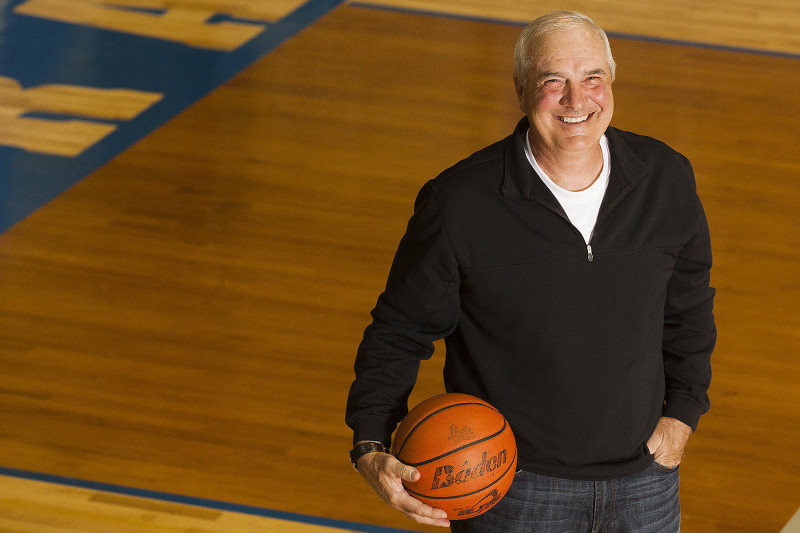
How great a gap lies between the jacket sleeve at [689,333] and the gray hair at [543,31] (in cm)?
40

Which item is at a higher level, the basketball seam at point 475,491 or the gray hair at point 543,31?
the gray hair at point 543,31

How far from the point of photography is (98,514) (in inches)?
131

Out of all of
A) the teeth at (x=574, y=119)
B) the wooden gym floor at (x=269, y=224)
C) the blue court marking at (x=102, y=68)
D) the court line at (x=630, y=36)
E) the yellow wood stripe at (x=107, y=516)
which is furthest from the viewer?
the court line at (x=630, y=36)

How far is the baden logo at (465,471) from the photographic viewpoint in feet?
6.48

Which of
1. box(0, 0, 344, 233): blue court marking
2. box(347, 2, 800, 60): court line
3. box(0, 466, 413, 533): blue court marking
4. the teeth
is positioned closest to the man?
the teeth

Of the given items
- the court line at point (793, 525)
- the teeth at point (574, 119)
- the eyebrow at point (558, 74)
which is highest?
the eyebrow at point (558, 74)

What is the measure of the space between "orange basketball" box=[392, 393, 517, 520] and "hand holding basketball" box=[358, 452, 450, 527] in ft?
0.06

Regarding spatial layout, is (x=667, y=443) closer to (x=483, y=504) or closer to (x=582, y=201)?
(x=483, y=504)

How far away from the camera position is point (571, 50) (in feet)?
6.48

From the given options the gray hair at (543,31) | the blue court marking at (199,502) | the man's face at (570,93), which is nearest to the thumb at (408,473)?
the man's face at (570,93)

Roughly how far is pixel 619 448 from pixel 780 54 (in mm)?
5650

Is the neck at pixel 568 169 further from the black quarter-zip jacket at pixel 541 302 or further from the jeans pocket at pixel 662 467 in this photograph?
the jeans pocket at pixel 662 467

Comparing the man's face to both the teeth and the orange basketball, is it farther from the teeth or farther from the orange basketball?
the orange basketball

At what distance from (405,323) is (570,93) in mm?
502
